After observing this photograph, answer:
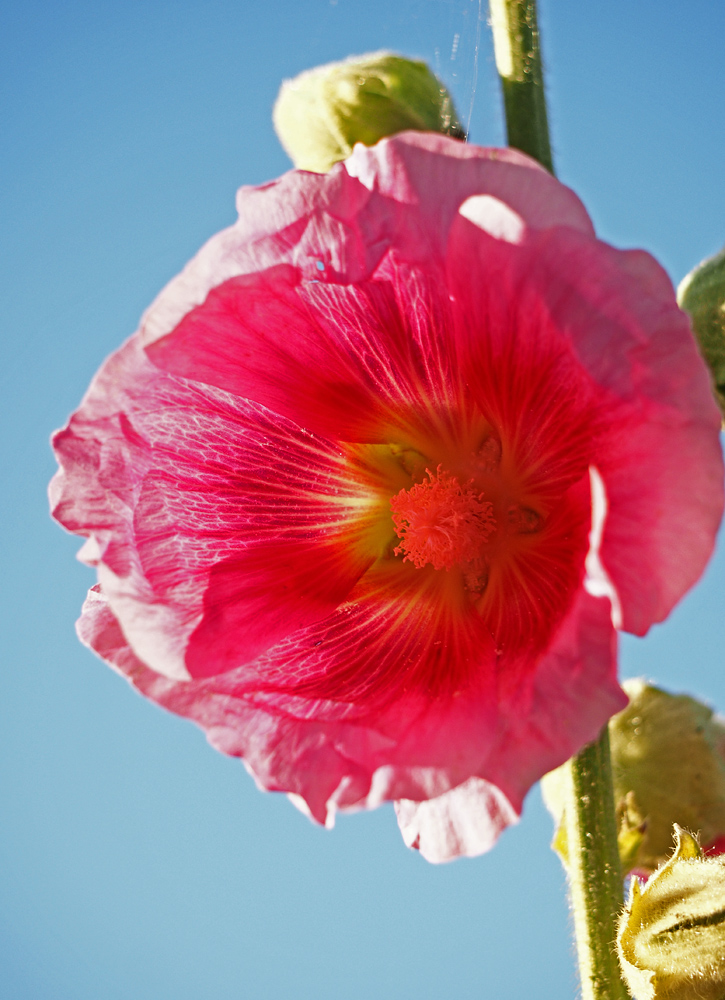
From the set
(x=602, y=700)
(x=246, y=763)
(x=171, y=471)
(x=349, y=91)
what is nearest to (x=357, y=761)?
(x=246, y=763)

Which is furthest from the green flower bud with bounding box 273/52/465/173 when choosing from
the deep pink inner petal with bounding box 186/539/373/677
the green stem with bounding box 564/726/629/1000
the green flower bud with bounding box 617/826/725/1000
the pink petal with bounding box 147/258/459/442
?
the green flower bud with bounding box 617/826/725/1000

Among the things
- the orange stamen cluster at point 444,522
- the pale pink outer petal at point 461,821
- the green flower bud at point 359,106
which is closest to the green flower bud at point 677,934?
the pale pink outer petal at point 461,821

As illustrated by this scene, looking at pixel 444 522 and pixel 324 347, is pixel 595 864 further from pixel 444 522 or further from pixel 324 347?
pixel 324 347

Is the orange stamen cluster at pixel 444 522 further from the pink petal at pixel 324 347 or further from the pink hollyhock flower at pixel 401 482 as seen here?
the pink petal at pixel 324 347

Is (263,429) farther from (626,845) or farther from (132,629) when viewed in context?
(626,845)

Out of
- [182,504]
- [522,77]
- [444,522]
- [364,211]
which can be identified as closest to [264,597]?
[182,504]
